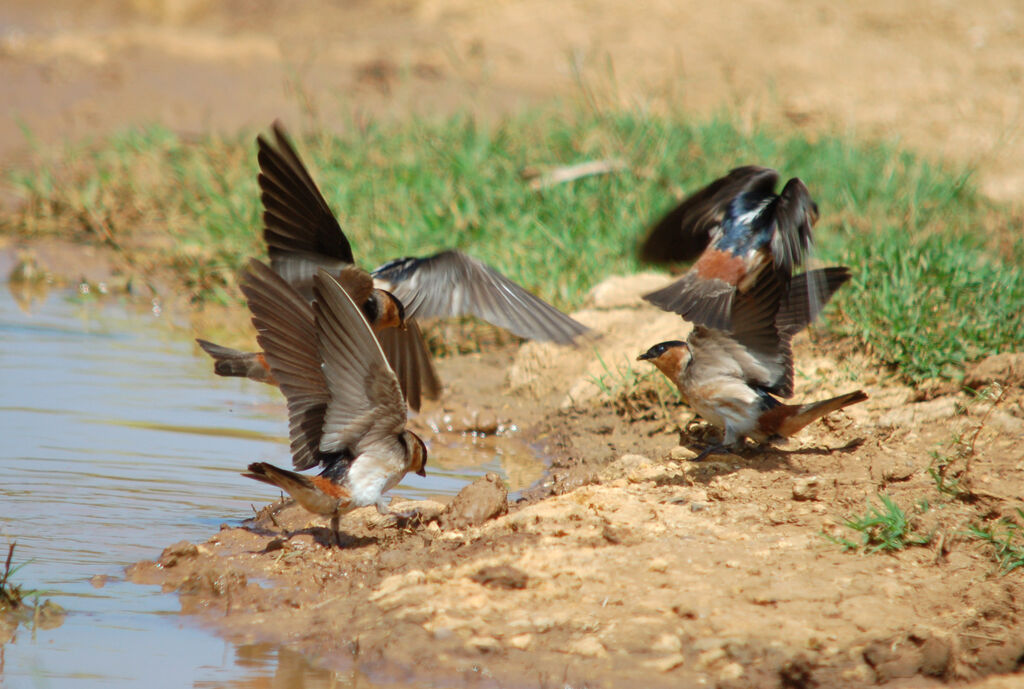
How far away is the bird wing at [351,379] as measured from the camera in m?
3.67

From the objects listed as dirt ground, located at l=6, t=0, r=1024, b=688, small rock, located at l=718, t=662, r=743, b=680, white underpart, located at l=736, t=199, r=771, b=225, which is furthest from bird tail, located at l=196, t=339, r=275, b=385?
small rock, located at l=718, t=662, r=743, b=680

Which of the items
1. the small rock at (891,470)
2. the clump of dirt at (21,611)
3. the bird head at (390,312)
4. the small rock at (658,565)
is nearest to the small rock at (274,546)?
the clump of dirt at (21,611)

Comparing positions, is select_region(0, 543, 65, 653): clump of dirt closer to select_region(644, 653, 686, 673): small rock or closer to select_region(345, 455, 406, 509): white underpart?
select_region(345, 455, 406, 509): white underpart

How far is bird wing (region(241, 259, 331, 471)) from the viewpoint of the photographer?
→ 385 cm

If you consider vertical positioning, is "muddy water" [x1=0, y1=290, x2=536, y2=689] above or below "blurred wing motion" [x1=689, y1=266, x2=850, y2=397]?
below

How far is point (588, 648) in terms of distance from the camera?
10.5ft

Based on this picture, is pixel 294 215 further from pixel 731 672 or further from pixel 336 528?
pixel 731 672

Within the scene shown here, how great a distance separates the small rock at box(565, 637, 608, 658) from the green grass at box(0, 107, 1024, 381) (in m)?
3.01

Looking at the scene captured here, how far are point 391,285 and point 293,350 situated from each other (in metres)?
1.26

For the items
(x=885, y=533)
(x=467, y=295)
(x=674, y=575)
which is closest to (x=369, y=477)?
(x=674, y=575)

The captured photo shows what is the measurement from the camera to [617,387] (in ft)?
18.6

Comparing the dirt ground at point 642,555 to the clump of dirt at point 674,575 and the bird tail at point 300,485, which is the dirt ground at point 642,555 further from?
the bird tail at point 300,485

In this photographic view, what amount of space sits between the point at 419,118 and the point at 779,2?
20.6 ft

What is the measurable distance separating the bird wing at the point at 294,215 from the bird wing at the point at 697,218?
1733mm
